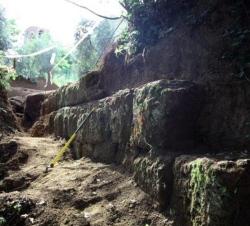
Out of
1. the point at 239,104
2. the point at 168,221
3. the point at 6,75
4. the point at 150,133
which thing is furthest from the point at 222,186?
the point at 6,75

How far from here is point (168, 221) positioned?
3449 mm

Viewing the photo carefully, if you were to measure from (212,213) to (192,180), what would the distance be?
0.42 meters

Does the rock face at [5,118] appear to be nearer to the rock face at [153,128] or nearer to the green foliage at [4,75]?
the green foliage at [4,75]

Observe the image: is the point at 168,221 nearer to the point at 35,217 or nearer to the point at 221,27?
the point at 35,217

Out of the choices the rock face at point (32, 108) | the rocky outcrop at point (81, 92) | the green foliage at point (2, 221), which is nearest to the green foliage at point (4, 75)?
the rocky outcrop at point (81, 92)

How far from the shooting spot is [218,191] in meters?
2.74

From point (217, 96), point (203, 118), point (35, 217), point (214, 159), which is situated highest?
point (217, 96)

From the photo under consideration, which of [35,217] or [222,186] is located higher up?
[222,186]

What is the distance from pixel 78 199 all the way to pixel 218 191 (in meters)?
2.25

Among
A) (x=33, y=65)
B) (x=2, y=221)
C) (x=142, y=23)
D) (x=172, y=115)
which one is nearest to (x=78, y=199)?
(x=2, y=221)

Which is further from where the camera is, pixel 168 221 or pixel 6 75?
pixel 6 75

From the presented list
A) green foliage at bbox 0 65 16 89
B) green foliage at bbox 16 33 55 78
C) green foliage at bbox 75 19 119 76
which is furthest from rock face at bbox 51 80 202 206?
green foliage at bbox 16 33 55 78

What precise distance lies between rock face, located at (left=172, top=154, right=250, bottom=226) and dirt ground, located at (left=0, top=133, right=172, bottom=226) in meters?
0.58

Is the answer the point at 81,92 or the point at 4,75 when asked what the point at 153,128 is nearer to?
the point at 81,92
